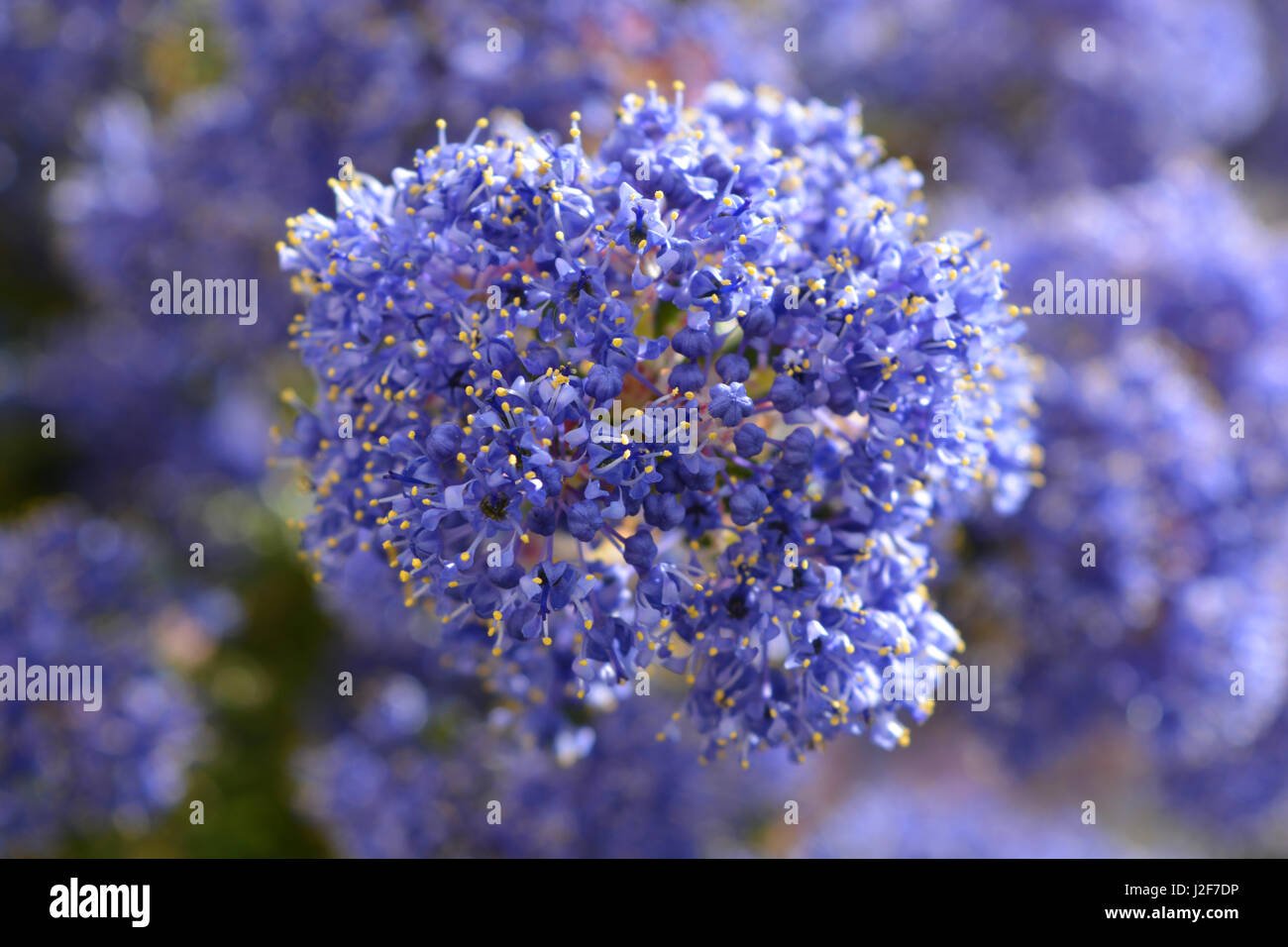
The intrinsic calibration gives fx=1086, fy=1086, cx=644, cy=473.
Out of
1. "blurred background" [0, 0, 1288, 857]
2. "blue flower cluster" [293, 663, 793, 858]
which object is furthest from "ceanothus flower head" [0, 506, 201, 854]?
"blue flower cluster" [293, 663, 793, 858]

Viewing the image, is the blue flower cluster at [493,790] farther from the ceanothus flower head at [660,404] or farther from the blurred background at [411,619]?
the ceanothus flower head at [660,404]

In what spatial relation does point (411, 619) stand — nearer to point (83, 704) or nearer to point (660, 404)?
point (83, 704)

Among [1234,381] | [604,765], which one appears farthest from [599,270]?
[1234,381]

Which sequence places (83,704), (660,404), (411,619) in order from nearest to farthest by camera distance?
(660,404) < (411,619) < (83,704)

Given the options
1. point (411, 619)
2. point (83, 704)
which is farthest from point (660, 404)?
point (83, 704)

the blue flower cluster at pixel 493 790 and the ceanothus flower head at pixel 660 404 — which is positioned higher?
the ceanothus flower head at pixel 660 404

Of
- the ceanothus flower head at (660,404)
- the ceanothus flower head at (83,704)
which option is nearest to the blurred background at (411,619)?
the ceanothus flower head at (83,704)
